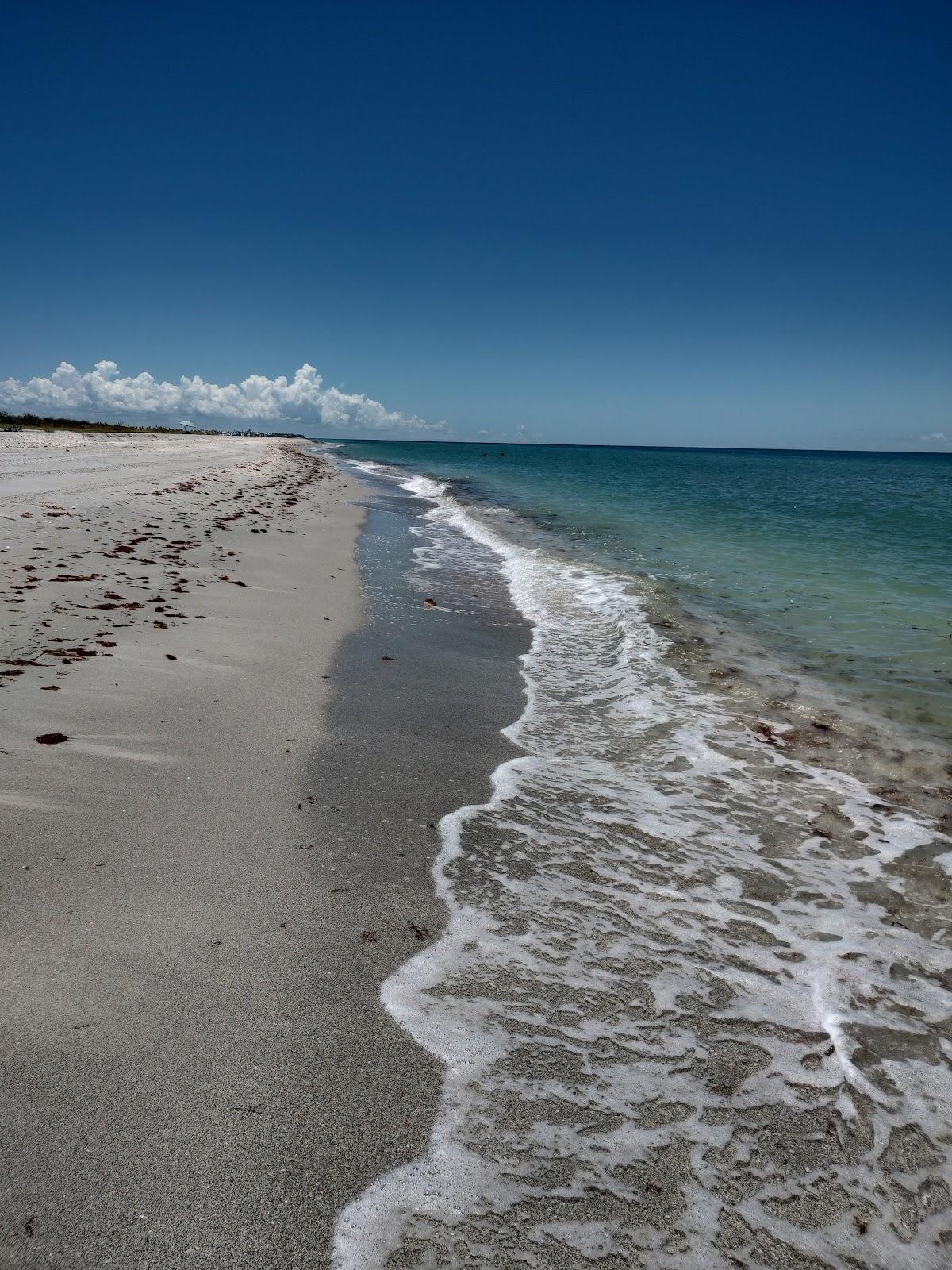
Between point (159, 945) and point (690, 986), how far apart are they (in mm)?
2559

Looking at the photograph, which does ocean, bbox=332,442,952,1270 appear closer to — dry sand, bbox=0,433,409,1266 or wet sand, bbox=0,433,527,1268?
wet sand, bbox=0,433,527,1268

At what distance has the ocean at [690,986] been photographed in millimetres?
2164

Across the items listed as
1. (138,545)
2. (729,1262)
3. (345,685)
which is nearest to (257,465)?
(138,545)

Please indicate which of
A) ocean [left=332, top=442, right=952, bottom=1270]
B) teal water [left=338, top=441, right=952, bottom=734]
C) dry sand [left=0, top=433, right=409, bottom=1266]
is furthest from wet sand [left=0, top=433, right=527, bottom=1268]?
teal water [left=338, top=441, right=952, bottom=734]

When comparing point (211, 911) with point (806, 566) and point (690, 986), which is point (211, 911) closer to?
point (690, 986)

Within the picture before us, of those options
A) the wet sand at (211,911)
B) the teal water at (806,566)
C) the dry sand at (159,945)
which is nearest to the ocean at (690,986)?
the wet sand at (211,911)

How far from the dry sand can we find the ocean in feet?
1.35

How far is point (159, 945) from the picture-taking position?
299 centimetres

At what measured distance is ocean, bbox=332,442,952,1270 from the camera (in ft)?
7.10

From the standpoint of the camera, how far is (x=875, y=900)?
13.3 ft

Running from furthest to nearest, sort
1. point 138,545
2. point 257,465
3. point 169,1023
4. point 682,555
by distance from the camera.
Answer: point 257,465 < point 682,555 < point 138,545 < point 169,1023

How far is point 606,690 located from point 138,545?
909 cm

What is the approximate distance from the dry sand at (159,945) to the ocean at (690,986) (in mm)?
411

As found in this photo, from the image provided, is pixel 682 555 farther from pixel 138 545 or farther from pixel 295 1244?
pixel 295 1244
